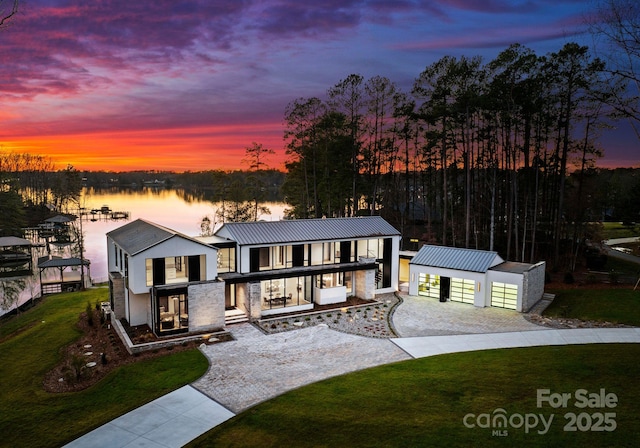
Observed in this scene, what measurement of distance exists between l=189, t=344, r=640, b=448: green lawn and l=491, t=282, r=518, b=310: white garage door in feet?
23.7

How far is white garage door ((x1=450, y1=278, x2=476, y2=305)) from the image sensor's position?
85.6 feet

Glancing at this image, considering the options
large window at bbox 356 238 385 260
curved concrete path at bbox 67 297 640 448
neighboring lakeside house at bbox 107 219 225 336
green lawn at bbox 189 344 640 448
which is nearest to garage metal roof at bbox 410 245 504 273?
large window at bbox 356 238 385 260

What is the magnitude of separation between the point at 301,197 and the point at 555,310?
92.3 ft

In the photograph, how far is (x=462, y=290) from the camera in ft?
86.8

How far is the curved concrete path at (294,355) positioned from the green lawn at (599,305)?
1.79m

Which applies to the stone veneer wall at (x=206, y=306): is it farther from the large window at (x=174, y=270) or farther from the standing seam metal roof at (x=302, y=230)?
the standing seam metal roof at (x=302, y=230)

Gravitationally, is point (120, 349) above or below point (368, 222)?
below

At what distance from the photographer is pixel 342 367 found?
16781 millimetres

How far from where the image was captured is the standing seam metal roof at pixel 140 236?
2059 cm

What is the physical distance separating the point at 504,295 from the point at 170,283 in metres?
18.7

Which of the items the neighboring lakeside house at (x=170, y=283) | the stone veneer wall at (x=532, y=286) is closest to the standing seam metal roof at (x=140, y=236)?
the neighboring lakeside house at (x=170, y=283)

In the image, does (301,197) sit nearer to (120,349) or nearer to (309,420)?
(120,349)

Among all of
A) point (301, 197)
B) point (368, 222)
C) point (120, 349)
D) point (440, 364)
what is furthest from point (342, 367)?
point (301, 197)

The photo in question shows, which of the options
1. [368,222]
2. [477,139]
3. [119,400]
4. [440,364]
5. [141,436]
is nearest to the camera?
[141,436]
